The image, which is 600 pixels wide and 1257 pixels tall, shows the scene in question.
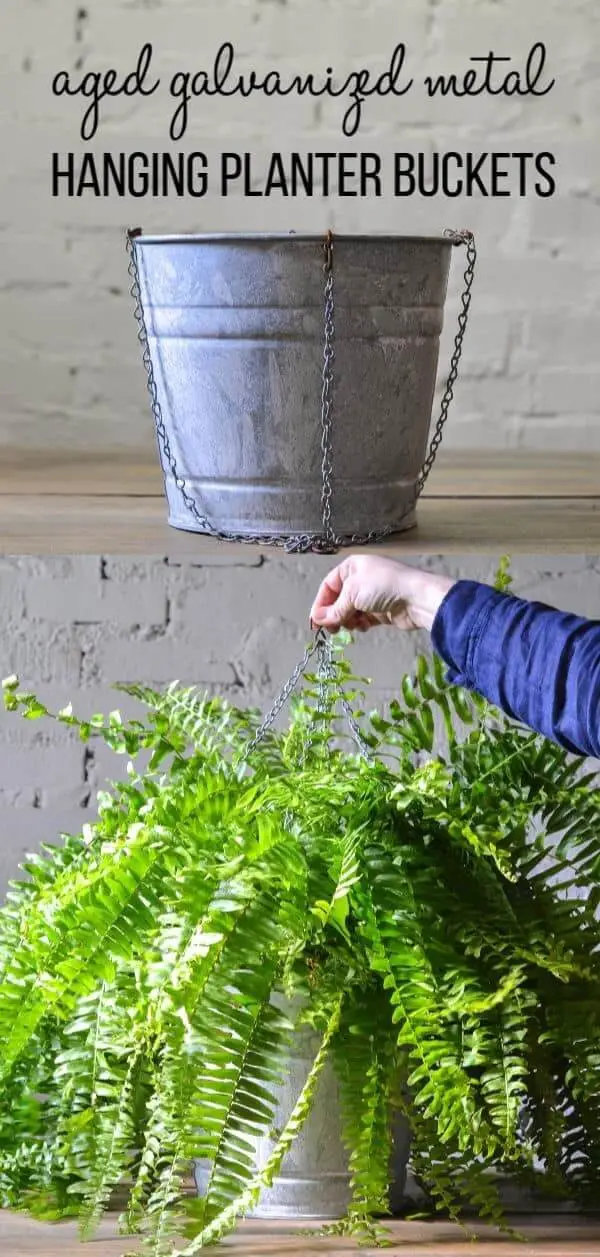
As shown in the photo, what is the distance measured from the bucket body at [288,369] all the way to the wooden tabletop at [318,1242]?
0.48 metres

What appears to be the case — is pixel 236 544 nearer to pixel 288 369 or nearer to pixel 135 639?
pixel 288 369

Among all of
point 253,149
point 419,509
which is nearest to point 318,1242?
point 419,509

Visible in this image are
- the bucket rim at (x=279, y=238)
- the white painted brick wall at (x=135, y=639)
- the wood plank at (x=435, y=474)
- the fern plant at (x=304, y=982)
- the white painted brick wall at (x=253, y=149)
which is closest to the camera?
the fern plant at (x=304, y=982)

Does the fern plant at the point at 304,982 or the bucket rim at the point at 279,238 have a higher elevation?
the bucket rim at the point at 279,238

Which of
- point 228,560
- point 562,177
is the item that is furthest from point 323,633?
point 562,177

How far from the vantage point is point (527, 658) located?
88cm

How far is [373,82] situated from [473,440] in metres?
0.49

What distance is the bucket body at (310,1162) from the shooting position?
883mm

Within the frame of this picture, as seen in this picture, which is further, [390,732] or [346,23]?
[346,23]

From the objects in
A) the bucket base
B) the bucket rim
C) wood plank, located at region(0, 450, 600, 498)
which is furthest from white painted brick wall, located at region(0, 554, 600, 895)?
the bucket rim

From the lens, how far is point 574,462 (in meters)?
1.60

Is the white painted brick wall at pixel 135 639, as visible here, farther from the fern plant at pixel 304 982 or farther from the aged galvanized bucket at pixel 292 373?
the fern plant at pixel 304 982

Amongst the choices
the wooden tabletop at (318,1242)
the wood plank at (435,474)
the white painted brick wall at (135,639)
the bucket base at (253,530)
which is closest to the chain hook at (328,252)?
the bucket base at (253,530)

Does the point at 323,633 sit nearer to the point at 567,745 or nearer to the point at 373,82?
the point at 567,745
